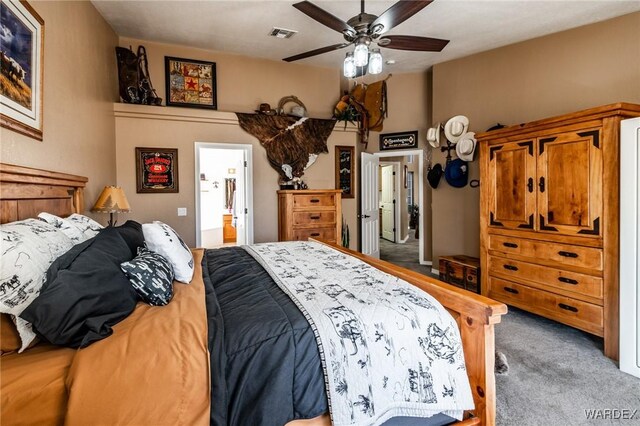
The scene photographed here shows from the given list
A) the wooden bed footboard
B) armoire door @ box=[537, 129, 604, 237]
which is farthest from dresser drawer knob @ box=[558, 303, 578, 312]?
the wooden bed footboard

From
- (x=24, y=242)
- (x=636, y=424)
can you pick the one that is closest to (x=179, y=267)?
(x=24, y=242)

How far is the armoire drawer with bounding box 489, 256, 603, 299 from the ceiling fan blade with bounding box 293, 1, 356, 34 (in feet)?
8.84

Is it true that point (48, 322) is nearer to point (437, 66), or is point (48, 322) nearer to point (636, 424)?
point (636, 424)

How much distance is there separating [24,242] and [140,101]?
128 inches

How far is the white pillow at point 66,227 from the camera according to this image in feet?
5.71

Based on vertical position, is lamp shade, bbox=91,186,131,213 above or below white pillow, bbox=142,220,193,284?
above

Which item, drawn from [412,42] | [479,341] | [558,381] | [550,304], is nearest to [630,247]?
[550,304]

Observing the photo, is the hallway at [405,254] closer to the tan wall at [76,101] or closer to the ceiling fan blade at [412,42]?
the ceiling fan blade at [412,42]

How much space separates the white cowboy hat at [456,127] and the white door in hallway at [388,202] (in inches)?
141

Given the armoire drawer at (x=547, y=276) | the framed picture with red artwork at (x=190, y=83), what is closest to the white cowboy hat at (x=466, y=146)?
the armoire drawer at (x=547, y=276)

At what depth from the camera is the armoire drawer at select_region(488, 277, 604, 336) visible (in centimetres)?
268

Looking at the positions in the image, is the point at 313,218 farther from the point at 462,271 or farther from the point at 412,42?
the point at 412,42

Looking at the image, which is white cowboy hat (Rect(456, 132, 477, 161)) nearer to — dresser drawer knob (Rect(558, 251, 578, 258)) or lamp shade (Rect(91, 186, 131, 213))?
dresser drawer knob (Rect(558, 251, 578, 258))

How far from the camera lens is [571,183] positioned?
111 inches
